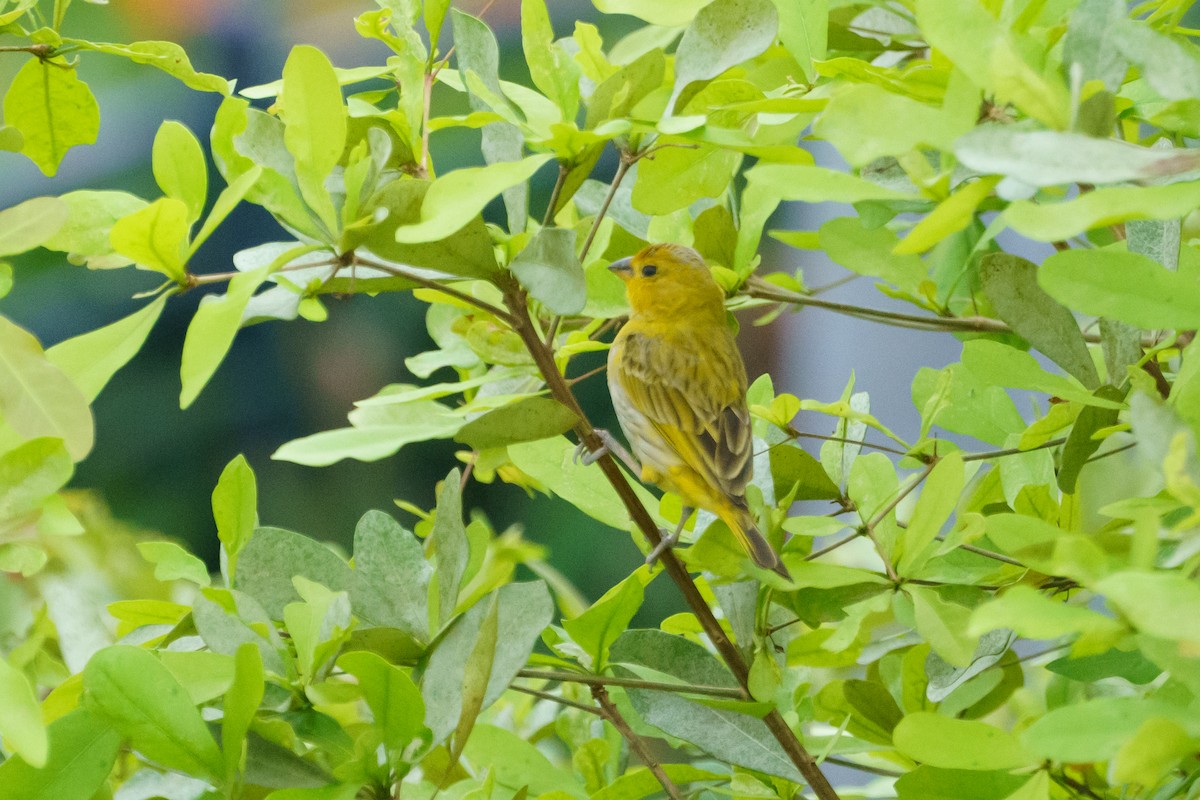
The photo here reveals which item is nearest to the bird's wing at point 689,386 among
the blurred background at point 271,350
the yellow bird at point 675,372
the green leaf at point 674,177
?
the yellow bird at point 675,372

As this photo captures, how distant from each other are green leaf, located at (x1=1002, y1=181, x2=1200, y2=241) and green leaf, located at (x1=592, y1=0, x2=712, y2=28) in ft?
0.62

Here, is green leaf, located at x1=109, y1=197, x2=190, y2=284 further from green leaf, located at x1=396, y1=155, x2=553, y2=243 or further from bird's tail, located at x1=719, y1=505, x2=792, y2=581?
bird's tail, located at x1=719, y1=505, x2=792, y2=581

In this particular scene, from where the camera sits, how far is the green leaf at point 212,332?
313mm

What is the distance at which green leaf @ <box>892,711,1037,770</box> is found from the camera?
31 centimetres

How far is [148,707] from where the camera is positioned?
344mm

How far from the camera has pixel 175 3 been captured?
222cm

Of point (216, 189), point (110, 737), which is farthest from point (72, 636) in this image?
point (216, 189)

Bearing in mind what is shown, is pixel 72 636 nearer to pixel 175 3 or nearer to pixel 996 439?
pixel 996 439

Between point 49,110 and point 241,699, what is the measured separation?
11.1 inches

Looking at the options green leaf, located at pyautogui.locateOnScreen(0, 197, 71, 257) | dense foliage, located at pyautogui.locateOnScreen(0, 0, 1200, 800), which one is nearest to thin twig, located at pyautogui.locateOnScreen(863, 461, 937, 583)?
dense foliage, located at pyautogui.locateOnScreen(0, 0, 1200, 800)

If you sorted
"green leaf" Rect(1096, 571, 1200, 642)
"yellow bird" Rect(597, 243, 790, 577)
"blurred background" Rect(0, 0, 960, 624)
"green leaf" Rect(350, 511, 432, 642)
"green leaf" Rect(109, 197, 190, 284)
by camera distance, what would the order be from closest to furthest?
"green leaf" Rect(1096, 571, 1200, 642)
"green leaf" Rect(109, 197, 190, 284)
"green leaf" Rect(350, 511, 432, 642)
"yellow bird" Rect(597, 243, 790, 577)
"blurred background" Rect(0, 0, 960, 624)

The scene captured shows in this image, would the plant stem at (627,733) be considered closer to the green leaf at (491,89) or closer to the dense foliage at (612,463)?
the dense foliage at (612,463)

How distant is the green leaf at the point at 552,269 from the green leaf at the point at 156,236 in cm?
11

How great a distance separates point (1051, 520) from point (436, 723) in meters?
0.28
